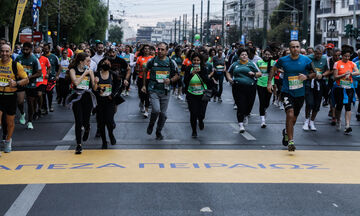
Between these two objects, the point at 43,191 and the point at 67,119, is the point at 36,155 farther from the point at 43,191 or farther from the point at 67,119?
the point at 67,119

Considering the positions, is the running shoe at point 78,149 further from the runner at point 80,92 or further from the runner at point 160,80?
the runner at point 160,80

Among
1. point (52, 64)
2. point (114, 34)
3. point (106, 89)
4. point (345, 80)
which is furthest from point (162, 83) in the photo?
point (114, 34)

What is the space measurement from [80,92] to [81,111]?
0.99 feet

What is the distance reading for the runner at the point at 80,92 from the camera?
1043 centimetres

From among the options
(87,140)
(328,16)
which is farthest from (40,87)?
(328,16)

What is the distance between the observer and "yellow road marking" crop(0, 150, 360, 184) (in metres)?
8.34

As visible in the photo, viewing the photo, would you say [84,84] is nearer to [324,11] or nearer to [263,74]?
[263,74]

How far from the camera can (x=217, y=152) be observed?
10797 mm

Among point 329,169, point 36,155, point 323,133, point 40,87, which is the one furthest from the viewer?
point 40,87

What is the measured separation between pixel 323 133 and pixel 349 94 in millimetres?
1015

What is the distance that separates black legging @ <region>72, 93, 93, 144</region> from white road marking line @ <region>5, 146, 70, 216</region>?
2.64 metres

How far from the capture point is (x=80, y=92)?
1049 cm

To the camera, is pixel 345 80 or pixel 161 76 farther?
pixel 345 80

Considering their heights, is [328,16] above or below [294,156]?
above
